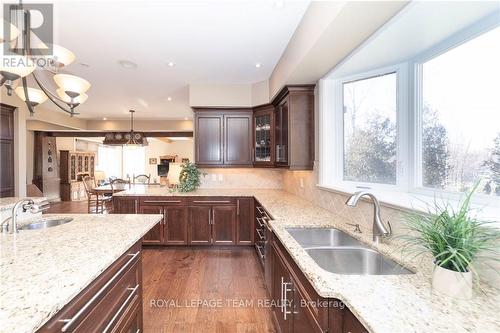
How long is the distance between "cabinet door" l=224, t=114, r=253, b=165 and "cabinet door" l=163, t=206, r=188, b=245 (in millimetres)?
1061

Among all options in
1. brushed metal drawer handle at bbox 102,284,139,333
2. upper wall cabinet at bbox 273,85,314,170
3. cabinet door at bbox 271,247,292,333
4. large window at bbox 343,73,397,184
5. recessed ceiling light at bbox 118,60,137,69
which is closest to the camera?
brushed metal drawer handle at bbox 102,284,139,333

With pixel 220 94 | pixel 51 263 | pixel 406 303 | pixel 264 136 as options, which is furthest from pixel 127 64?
pixel 406 303

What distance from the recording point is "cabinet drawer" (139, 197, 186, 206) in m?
3.54

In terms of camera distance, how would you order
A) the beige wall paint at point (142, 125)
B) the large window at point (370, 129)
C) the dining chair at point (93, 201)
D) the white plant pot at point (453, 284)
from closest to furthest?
the white plant pot at point (453, 284), the large window at point (370, 129), the dining chair at point (93, 201), the beige wall paint at point (142, 125)

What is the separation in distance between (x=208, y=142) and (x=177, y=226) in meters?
1.41

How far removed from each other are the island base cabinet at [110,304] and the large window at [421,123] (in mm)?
1911

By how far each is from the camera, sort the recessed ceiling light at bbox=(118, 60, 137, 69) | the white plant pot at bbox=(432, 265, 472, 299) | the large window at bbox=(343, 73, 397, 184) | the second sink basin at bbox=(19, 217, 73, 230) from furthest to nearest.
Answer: the recessed ceiling light at bbox=(118, 60, 137, 69) → the large window at bbox=(343, 73, 397, 184) → the second sink basin at bbox=(19, 217, 73, 230) → the white plant pot at bbox=(432, 265, 472, 299)

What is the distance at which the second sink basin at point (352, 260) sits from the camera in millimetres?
1341

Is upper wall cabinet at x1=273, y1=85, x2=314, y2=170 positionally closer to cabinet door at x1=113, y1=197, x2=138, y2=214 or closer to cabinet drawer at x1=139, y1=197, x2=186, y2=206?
cabinet drawer at x1=139, y1=197, x2=186, y2=206

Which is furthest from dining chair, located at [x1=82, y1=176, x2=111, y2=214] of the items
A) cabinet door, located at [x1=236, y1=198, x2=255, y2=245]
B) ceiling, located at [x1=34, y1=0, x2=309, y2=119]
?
cabinet door, located at [x1=236, y1=198, x2=255, y2=245]

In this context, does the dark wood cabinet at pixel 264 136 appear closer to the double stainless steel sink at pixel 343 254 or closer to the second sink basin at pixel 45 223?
the double stainless steel sink at pixel 343 254

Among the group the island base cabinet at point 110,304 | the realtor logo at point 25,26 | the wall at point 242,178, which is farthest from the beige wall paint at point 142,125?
the island base cabinet at point 110,304

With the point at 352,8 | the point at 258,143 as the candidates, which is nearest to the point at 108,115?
the point at 258,143

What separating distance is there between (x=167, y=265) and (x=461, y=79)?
3466mm
